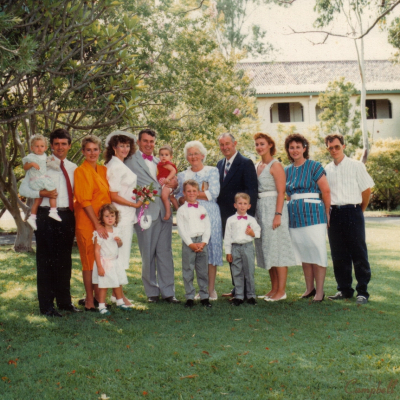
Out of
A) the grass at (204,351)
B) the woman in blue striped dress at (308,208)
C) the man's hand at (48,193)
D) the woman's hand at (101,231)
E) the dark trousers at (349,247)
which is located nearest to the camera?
the grass at (204,351)

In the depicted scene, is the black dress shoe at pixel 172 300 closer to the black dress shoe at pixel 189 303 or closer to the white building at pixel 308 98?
the black dress shoe at pixel 189 303

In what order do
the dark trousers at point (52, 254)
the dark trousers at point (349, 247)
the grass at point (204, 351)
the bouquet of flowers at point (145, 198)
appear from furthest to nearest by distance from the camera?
the dark trousers at point (349, 247) → the bouquet of flowers at point (145, 198) → the dark trousers at point (52, 254) → the grass at point (204, 351)

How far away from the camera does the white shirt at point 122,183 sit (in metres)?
6.50

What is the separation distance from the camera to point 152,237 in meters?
6.94

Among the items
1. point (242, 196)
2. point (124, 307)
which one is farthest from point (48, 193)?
point (242, 196)

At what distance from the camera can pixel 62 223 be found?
6156 mm

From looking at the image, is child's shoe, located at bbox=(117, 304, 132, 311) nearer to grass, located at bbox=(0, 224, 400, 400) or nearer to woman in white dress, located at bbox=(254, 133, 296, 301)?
grass, located at bbox=(0, 224, 400, 400)

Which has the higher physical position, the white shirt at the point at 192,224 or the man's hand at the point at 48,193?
the man's hand at the point at 48,193

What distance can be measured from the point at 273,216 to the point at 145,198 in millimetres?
1777

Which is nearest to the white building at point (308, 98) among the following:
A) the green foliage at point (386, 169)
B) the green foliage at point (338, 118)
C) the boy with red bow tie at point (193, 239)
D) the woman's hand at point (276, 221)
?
the green foliage at point (338, 118)

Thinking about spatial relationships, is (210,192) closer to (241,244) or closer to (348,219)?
(241,244)

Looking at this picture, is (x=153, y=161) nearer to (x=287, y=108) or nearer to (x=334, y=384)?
(x=334, y=384)

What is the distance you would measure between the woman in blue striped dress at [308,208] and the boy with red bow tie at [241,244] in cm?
64

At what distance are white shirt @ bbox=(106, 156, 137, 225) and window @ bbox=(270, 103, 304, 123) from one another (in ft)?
91.8
